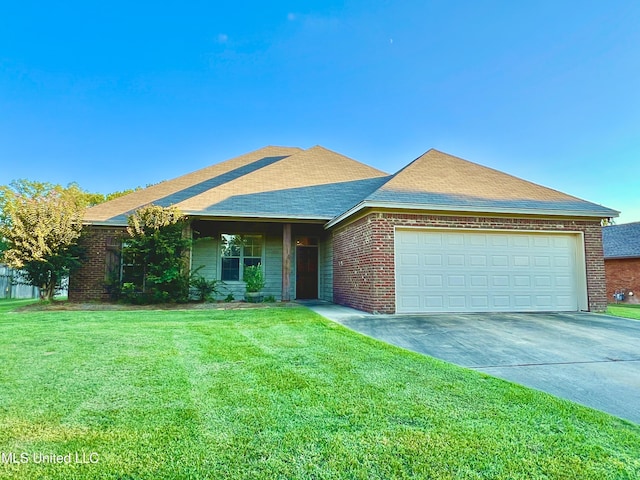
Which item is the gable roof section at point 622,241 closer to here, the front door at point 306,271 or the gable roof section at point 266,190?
the gable roof section at point 266,190

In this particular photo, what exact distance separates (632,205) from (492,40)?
85.9ft

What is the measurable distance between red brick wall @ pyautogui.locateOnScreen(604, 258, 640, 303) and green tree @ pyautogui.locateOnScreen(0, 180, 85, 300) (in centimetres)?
2388

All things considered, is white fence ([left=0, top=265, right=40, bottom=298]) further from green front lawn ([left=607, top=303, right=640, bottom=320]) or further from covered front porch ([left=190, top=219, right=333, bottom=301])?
green front lawn ([left=607, top=303, right=640, bottom=320])

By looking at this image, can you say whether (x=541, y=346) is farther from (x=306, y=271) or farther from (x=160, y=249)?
(x=160, y=249)

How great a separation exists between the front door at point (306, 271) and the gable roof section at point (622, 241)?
15075 mm

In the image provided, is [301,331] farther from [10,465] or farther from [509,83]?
[509,83]

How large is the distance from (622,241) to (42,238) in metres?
25.6

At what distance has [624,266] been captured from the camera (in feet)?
60.2

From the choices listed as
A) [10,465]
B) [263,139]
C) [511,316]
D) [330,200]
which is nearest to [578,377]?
[511,316]

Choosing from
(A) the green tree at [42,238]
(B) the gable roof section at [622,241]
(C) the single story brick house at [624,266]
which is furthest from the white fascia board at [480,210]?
(C) the single story brick house at [624,266]

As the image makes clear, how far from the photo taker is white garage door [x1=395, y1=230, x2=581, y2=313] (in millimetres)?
8844

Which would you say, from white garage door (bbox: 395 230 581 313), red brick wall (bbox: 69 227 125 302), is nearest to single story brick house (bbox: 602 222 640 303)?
white garage door (bbox: 395 230 581 313)

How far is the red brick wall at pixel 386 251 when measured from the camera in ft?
28.0

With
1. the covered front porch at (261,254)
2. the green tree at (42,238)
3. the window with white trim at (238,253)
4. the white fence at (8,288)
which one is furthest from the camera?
the white fence at (8,288)
